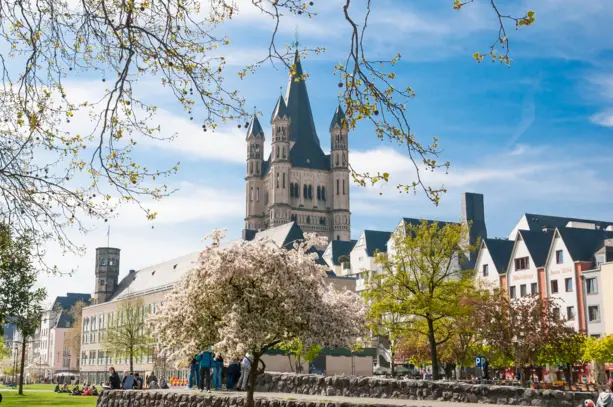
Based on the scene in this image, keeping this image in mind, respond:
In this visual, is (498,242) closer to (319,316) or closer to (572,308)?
(572,308)

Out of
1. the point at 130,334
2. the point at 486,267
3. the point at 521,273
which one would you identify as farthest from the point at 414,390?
the point at 130,334

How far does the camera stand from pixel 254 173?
16450cm

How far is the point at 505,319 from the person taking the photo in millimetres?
49188

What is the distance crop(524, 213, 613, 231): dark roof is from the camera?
3430 inches

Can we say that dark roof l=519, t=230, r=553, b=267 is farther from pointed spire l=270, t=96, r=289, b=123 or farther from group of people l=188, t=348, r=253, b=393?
pointed spire l=270, t=96, r=289, b=123

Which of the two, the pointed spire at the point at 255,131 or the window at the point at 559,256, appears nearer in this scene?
the window at the point at 559,256

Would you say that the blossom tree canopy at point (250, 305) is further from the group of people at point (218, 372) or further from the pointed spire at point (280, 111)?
the pointed spire at point (280, 111)

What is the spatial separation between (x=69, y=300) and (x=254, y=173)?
182 feet

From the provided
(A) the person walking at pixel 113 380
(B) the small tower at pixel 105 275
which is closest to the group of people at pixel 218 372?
(A) the person walking at pixel 113 380

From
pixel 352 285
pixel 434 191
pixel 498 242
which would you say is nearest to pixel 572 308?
pixel 498 242

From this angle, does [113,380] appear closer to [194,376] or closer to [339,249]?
[194,376]

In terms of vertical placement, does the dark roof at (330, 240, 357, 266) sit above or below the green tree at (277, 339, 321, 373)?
above

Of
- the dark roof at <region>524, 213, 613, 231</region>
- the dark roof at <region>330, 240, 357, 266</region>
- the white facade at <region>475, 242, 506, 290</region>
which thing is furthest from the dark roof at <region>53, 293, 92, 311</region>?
the white facade at <region>475, 242, 506, 290</region>

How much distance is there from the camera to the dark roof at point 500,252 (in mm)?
70062
